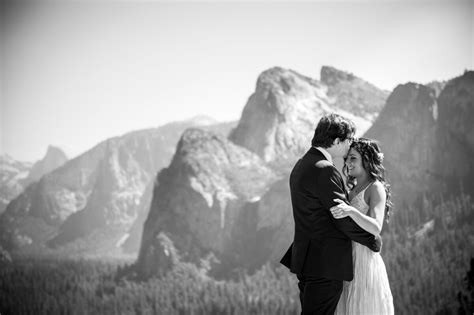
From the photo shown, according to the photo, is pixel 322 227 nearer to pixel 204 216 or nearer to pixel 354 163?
pixel 354 163

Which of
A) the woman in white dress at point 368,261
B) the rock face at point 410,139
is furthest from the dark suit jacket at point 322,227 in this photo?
the rock face at point 410,139

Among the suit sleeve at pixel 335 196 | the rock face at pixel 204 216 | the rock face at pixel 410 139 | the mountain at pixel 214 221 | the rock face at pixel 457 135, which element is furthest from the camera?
the rock face at pixel 204 216

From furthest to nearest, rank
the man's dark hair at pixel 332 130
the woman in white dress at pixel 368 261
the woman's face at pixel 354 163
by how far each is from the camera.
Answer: the woman's face at pixel 354 163, the woman in white dress at pixel 368 261, the man's dark hair at pixel 332 130

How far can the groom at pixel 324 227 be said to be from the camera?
20.5 ft

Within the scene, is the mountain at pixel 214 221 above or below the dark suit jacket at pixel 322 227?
below

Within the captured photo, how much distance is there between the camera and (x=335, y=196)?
6.18 meters

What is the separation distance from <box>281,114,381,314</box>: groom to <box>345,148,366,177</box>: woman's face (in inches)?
20.8

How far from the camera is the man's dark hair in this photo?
21.0ft

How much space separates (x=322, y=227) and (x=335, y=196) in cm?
44

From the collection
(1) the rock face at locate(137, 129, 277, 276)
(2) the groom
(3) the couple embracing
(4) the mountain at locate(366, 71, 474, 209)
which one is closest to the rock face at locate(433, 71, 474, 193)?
(4) the mountain at locate(366, 71, 474, 209)

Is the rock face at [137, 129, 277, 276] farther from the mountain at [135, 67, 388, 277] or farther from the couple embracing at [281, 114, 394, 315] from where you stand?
the couple embracing at [281, 114, 394, 315]

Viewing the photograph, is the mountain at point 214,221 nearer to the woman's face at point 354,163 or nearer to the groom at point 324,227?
the woman's face at point 354,163

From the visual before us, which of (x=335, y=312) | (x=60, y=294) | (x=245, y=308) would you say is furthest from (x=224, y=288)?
(x=335, y=312)

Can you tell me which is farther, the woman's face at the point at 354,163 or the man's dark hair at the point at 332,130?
the woman's face at the point at 354,163
